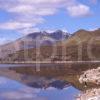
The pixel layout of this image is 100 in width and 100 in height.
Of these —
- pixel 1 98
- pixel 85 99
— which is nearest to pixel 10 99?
pixel 1 98

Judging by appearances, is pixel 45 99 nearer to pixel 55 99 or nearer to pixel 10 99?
pixel 55 99

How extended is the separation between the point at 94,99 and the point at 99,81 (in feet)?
128

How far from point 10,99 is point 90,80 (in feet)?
93.4

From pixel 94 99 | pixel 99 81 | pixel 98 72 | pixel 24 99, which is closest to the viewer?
pixel 94 99

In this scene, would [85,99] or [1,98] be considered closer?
[85,99]

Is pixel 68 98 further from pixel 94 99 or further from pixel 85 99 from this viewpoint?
pixel 94 99

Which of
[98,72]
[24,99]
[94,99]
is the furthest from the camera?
[98,72]

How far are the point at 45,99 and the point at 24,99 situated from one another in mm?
3326

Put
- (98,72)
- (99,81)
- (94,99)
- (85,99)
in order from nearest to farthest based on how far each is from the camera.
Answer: (94,99)
(85,99)
(99,81)
(98,72)

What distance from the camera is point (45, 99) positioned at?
6384 cm

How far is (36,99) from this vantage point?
63375mm

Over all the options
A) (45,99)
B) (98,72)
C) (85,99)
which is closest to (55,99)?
(45,99)

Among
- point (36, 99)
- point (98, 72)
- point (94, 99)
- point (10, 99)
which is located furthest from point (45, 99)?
point (98, 72)

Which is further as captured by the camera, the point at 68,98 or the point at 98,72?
the point at 98,72
